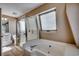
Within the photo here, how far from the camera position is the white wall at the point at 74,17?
1.09 m

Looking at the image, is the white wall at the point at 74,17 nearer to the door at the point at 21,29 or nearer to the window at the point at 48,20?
the window at the point at 48,20

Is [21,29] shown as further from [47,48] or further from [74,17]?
[74,17]

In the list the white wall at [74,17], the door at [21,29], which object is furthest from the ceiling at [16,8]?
the white wall at [74,17]

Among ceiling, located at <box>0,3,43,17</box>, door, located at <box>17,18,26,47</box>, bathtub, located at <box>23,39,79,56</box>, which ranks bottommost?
bathtub, located at <box>23,39,79,56</box>

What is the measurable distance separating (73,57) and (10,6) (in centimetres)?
114

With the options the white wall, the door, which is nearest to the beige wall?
the white wall

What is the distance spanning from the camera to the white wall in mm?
1093

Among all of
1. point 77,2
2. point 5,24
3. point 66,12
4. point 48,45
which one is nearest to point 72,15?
point 66,12

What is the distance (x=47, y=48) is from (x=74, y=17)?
0.60 metres

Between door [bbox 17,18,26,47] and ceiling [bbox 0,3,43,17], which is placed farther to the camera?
door [bbox 17,18,26,47]

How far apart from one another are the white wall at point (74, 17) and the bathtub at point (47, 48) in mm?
216

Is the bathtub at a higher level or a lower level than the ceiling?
lower

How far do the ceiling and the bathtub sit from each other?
0.53 metres

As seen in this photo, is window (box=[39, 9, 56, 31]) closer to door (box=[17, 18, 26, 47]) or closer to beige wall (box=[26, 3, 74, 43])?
beige wall (box=[26, 3, 74, 43])
